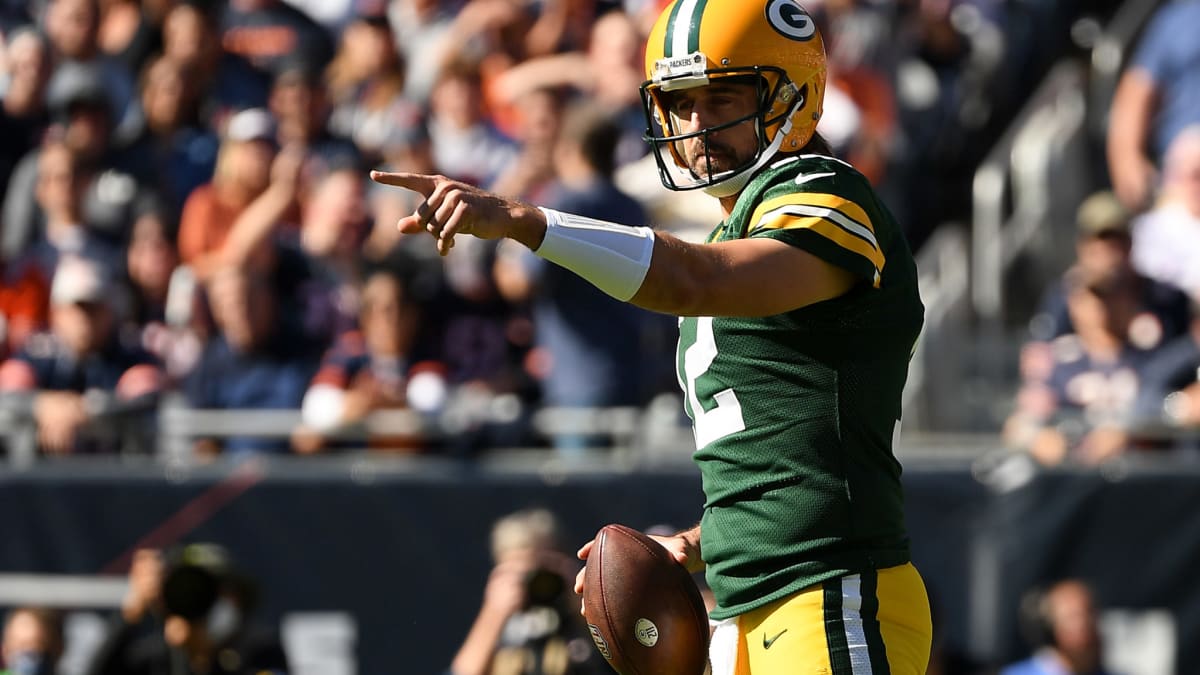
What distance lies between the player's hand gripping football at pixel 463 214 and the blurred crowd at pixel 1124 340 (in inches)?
172

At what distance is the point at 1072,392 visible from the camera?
752 centimetres

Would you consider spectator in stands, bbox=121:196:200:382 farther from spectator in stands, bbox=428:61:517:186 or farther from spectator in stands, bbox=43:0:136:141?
spectator in stands, bbox=428:61:517:186

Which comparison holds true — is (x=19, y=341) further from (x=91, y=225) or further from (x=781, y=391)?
(x=781, y=391)

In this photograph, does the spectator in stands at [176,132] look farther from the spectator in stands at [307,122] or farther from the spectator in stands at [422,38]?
the spectator in stands at [422,38]

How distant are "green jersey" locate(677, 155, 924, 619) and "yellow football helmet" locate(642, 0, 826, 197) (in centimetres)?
15

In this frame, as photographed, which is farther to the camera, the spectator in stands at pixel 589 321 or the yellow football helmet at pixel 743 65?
the spectator in stands at pixel 589 321

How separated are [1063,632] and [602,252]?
4.15 metres

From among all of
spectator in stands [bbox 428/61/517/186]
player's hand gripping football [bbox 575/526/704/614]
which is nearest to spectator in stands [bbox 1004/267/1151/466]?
spectator in stands [bbox 428/61/517/186]

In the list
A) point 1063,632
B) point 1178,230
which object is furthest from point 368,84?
point 1063,632

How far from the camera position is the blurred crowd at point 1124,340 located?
7.18m

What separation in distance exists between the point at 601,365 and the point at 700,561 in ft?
11.3

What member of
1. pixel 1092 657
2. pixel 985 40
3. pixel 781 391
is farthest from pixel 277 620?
pixel 985 40

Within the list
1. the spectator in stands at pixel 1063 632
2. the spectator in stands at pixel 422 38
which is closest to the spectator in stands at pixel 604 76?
the spectator in stands at pixel 422 38

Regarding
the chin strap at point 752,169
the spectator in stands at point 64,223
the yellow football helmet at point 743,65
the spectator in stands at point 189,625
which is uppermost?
the yellow football helmet at point 743,65
